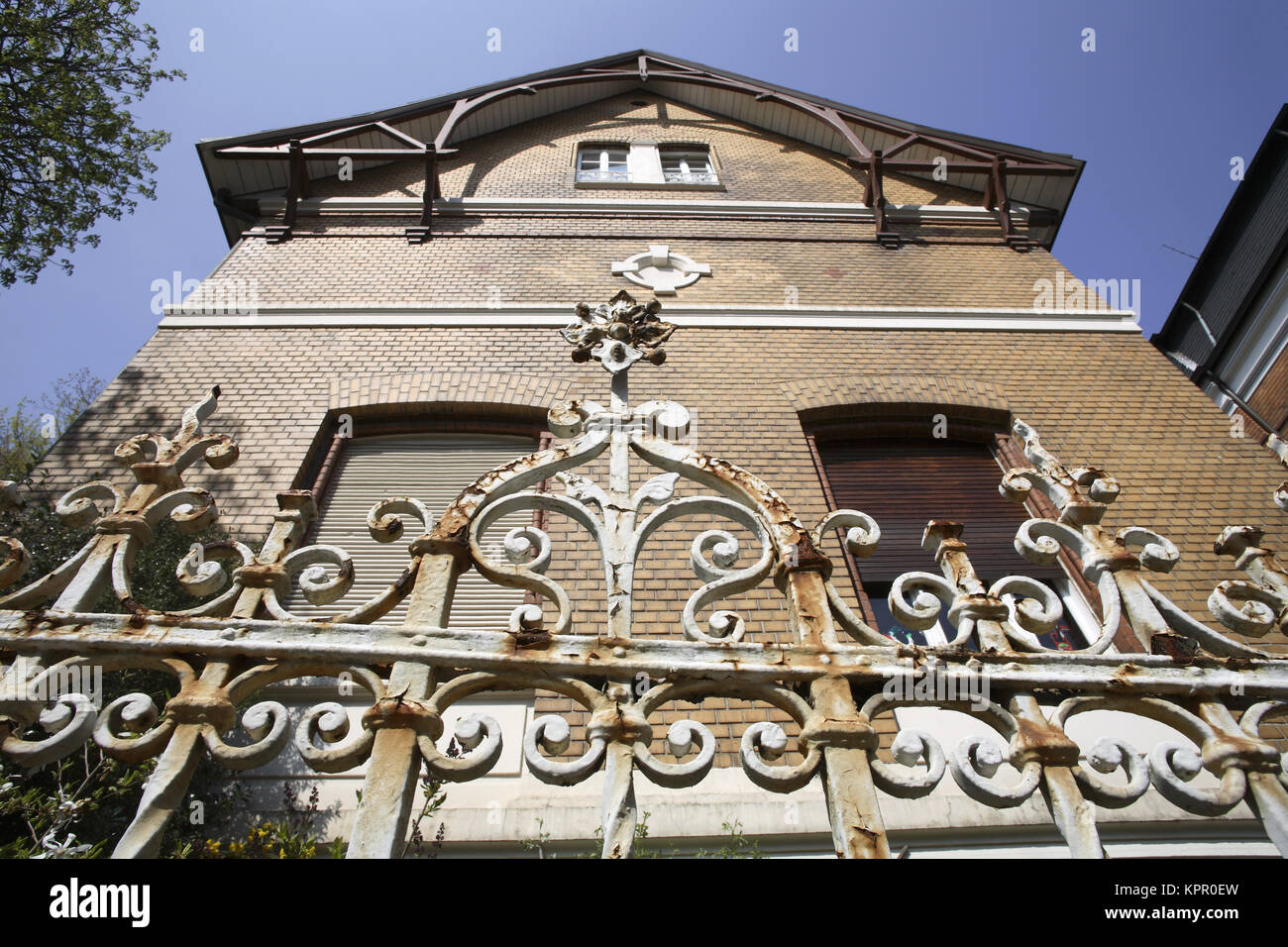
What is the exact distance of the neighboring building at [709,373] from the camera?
4.27 m

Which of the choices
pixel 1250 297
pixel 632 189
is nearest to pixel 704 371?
pixel 632 189

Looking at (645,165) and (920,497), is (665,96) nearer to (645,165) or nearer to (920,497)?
(645,165)

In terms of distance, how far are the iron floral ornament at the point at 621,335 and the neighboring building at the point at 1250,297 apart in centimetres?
1111

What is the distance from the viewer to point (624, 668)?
2.04m

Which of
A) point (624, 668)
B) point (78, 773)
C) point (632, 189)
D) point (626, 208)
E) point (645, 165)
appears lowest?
point (78, 773)

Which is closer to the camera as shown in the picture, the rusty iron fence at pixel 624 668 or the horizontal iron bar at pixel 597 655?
the rusty iron fence at pixel 624 668

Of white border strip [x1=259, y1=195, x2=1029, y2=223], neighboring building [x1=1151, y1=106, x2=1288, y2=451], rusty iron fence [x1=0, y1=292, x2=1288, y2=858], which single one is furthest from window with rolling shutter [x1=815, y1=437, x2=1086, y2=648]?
neighboring building [x1=1151, y1=106, x2=1288, y2=451]

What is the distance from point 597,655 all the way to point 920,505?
4.80m

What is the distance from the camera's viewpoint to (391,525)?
7.90 feet

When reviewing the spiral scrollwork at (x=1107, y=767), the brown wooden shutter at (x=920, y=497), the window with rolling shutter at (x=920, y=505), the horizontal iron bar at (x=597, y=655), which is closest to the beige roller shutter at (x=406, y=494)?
the window with rolling shutter at (x=920, y=505)

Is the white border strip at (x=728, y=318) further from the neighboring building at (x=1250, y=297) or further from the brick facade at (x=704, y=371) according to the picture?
the neighboring building at (x=1250, y=297)

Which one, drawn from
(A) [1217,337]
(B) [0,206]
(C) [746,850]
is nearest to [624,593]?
(C) [746,850]

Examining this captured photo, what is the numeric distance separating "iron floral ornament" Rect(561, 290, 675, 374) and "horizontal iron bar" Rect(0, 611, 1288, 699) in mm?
1314

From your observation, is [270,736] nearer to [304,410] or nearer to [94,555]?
[94,555]
